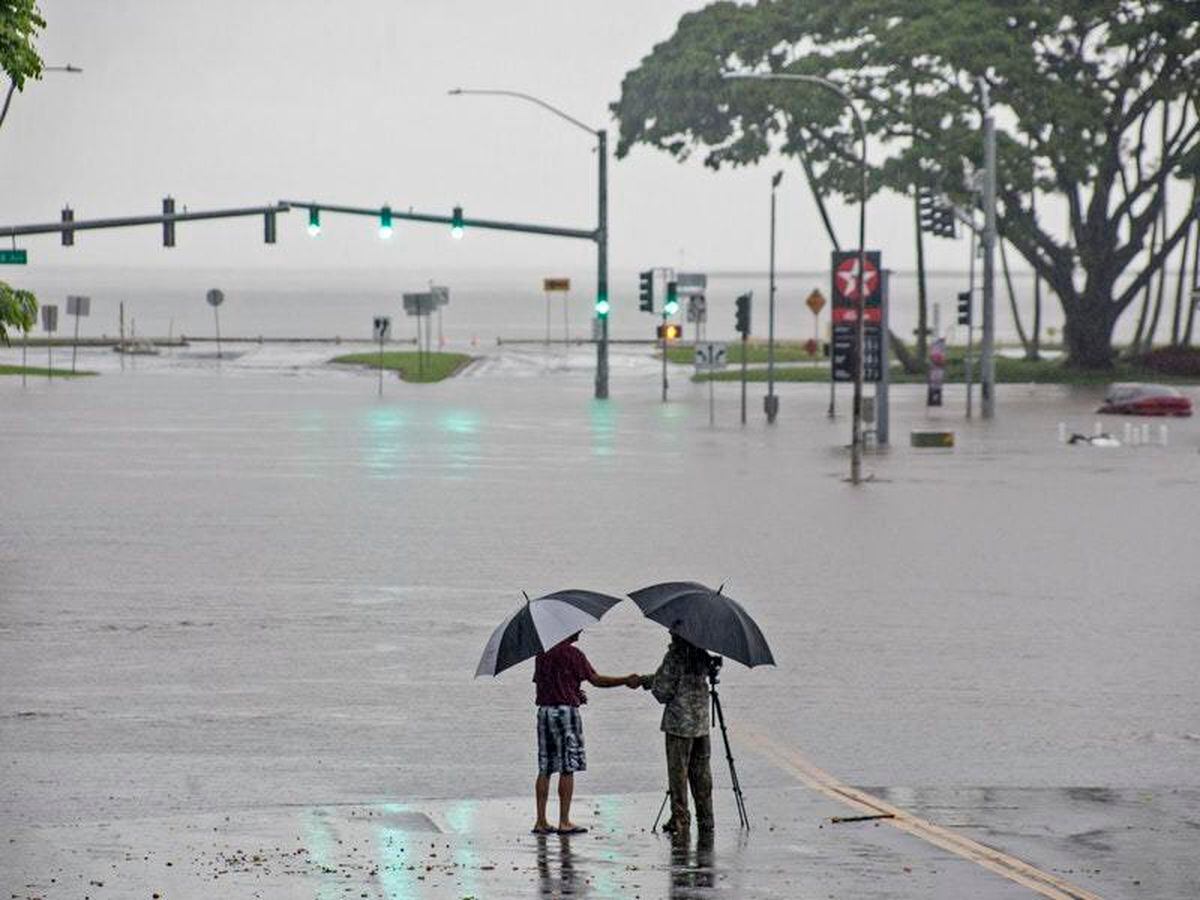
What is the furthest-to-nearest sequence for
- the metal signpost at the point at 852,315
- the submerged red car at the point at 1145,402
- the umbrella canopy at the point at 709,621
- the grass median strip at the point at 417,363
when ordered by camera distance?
the grass median strip at the point at 417,363
the submerged red car at the point at 1145,402
the metal signpost at the point at 852,315
the umbrella canopy at the point at 709,621

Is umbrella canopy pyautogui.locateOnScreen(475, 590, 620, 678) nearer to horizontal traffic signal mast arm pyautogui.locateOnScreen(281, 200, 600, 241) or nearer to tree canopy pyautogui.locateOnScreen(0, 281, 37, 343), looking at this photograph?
tree canopy pyautogui.locateOnScreen(0, 281, 37, 343)

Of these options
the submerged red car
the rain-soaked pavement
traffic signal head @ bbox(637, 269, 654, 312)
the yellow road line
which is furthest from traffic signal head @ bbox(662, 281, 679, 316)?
the yellow road line

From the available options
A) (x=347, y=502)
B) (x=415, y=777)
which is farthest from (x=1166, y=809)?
(x=347, y=502)

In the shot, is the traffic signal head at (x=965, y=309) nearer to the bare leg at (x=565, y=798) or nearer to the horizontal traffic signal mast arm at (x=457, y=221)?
the horizontal traffic signal mast arm at (x=457, y=221)

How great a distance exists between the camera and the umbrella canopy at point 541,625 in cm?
1196

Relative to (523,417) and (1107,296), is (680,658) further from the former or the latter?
(1107,296)

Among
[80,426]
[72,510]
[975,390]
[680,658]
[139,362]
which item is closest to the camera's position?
[680,658]

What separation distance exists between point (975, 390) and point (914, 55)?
1264 cm

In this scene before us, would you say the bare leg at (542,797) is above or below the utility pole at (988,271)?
below

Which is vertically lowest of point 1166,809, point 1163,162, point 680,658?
point 1166,809

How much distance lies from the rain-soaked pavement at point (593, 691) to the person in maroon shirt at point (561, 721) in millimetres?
269

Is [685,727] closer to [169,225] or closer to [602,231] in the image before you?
[169,225]

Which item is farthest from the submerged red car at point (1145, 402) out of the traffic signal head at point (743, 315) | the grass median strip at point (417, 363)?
the grass median strip at point (417, 363)

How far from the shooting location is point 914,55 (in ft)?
273
